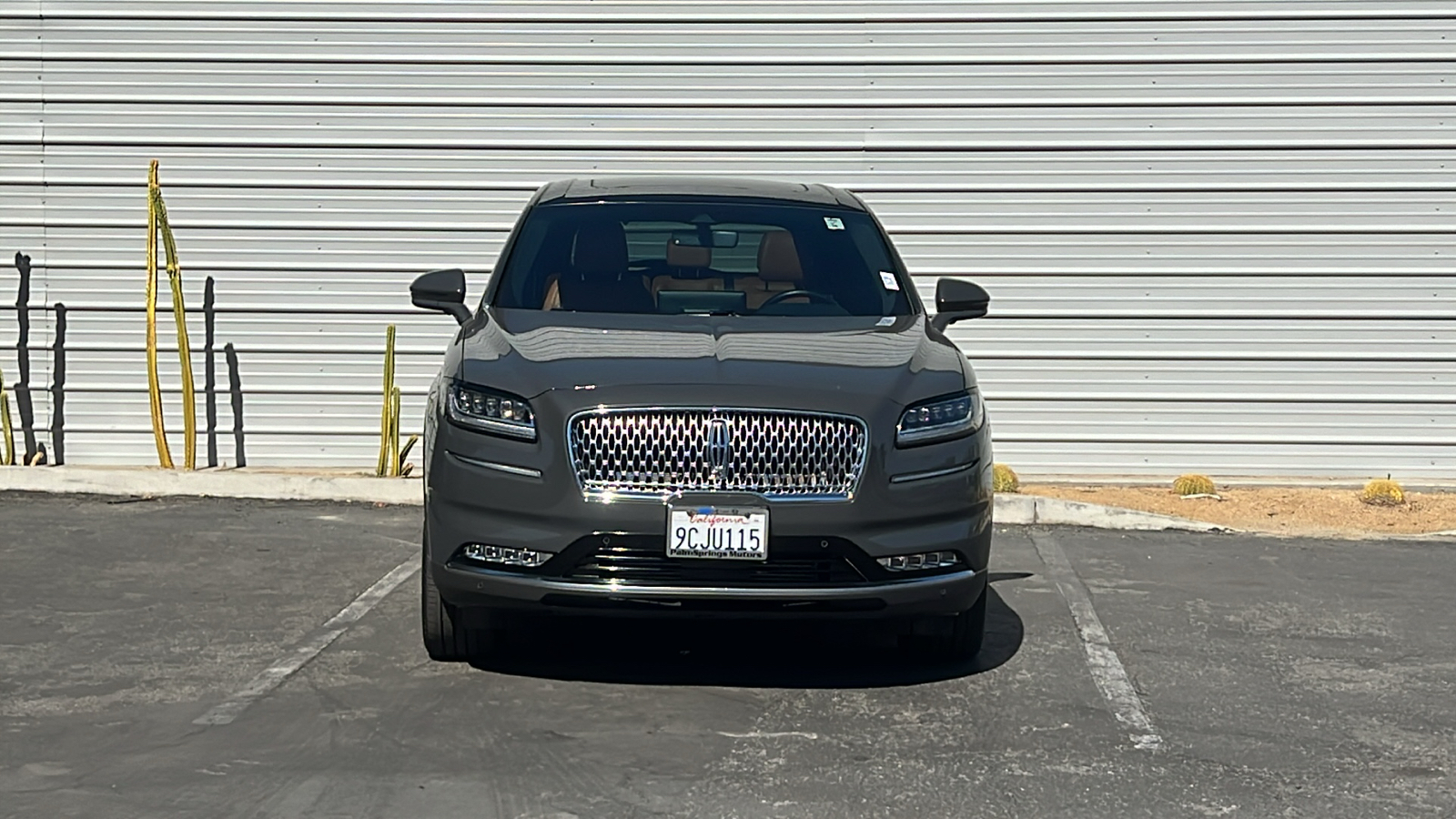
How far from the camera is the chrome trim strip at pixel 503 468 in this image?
18.4 ft

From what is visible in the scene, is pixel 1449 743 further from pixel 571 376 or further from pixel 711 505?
pixel 571 376

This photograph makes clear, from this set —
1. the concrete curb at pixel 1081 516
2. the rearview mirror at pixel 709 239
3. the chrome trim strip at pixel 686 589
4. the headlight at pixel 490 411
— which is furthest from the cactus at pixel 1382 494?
the headlight at pixel 490 411

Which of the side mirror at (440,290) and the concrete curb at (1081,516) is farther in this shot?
the concrete curb at (1081,516)

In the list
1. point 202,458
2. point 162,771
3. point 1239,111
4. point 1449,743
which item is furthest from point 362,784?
point 1239,111

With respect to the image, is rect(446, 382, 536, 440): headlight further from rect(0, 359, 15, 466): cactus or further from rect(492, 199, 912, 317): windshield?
rect(0, 359, 15, 466): cactus

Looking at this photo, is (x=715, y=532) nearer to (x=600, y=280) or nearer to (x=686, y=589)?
(x=686, y=589)

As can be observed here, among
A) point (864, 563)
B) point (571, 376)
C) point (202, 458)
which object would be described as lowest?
point (202, 458)

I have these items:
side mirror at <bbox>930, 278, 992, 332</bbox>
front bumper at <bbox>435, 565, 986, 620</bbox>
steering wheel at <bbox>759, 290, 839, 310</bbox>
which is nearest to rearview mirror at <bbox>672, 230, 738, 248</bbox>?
steering wheel at <bbox>759, 290, 839, 310</bbox>

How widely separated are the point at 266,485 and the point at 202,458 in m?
1.33

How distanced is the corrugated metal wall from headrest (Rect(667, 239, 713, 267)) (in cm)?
402

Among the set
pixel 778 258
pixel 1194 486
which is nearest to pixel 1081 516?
pixel 1194 486

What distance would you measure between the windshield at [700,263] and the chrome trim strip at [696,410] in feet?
4.07

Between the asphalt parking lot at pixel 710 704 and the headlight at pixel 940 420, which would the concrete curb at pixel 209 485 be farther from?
the headlight at pixel 940 420

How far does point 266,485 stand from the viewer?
1027cm
